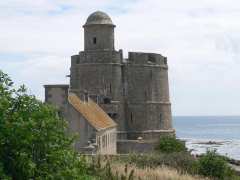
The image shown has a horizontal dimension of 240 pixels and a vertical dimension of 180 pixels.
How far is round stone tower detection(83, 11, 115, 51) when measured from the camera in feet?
144

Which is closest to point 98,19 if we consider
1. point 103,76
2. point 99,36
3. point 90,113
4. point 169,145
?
point 99,36

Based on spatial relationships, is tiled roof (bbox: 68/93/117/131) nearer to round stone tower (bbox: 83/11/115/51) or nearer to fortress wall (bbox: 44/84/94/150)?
fortress wall (bbox: 44/84/94/150)

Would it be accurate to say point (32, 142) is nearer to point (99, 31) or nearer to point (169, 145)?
point (169, 145)

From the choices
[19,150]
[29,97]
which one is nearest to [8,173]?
[19,150]

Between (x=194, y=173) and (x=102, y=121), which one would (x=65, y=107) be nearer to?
(x=102, y=121)

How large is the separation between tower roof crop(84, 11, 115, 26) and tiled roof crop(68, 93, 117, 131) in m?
8.94

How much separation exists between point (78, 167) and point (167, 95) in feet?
119

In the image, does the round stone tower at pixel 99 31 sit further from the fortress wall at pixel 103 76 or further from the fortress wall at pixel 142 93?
the fortress wall at pixel 142 93

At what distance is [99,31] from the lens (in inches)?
1734

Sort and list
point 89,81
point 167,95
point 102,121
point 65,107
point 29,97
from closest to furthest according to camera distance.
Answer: point 29,97 < point 65,107 < point 102,121 < point 89,81 < point 167,95

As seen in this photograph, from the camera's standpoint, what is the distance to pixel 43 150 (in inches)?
384

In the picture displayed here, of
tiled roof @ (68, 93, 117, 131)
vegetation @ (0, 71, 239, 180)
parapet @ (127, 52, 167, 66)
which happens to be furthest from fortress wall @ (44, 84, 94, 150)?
vegetation @ (0, 71, 239, 180)

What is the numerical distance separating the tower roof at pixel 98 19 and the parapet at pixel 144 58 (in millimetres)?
2956

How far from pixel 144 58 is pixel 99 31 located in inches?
157
